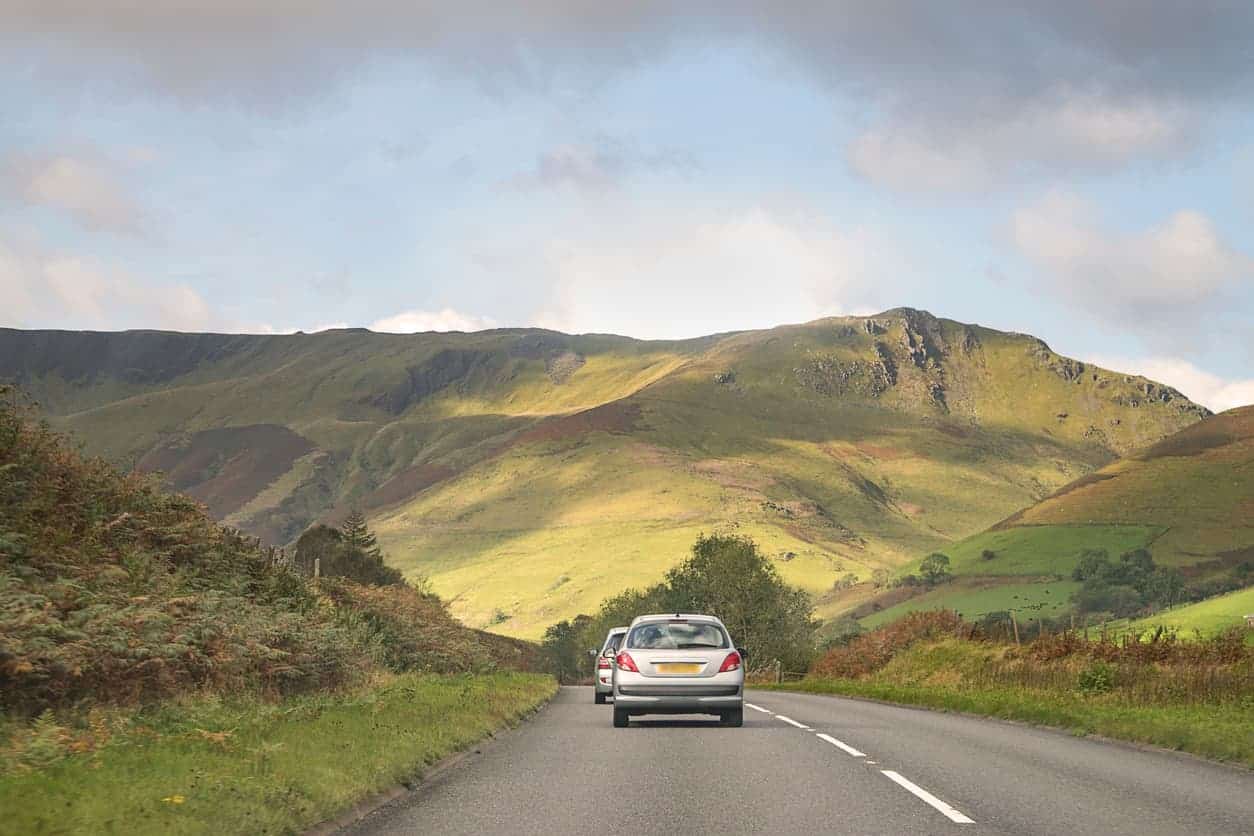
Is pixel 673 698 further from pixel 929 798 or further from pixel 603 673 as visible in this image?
pixel 603 673

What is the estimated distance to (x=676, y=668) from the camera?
2316 centimetres

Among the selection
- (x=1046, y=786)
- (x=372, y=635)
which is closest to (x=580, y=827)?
(x=1046, y=786)

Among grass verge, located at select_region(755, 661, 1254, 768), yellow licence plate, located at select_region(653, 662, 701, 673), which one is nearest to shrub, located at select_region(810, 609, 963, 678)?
grass verge, located at select_region(755, 661, 1254, 768)

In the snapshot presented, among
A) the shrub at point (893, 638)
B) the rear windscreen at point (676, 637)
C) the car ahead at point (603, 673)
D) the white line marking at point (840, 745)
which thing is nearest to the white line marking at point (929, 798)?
the white line marking at point (840, 745)

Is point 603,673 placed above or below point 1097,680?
below

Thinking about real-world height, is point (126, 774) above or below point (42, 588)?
below

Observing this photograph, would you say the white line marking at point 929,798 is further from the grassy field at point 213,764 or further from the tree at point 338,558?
the tree at point 338,558

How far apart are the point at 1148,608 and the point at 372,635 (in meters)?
167

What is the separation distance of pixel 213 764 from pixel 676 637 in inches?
511

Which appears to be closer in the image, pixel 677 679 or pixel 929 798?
pixel 929 798

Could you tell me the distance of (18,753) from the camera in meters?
11.3

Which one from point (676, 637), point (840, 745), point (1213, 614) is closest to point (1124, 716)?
point (840, 745)

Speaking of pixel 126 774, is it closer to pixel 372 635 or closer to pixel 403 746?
pixel 403 746

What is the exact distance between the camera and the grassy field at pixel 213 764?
9070mm
